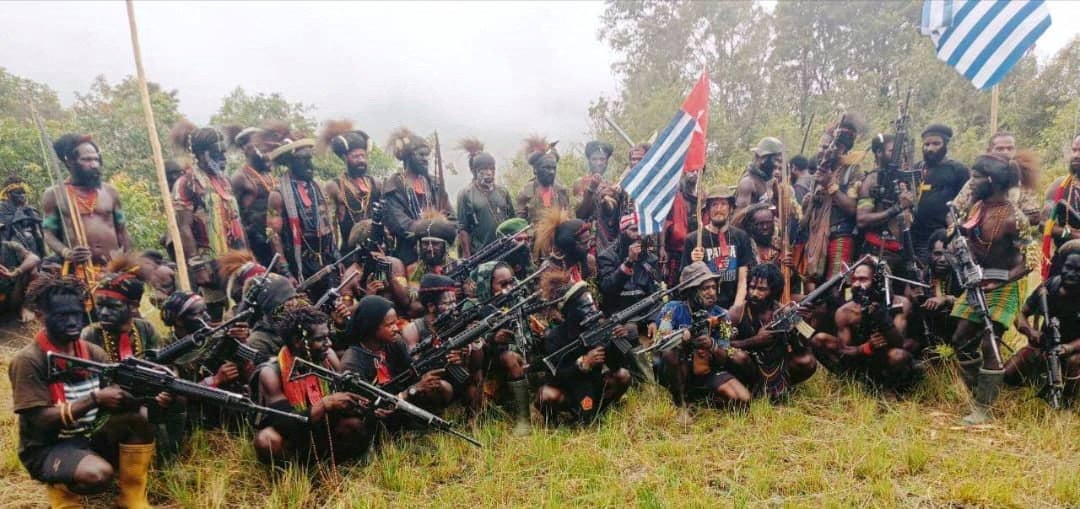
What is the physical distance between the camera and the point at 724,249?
20.0ft

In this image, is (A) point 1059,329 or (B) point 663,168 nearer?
(A) point 1059,329

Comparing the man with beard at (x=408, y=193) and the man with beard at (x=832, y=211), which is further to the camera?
the man with beard at (x=408, y=193)

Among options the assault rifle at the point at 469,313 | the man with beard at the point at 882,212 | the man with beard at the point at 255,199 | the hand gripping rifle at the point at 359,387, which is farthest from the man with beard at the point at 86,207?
the man with beard at the point at 882,212

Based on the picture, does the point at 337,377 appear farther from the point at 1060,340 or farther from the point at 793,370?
the point at 1060,340

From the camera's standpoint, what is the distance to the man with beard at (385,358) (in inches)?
180

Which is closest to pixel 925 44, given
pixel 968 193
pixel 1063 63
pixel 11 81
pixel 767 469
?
pixel 1063 63

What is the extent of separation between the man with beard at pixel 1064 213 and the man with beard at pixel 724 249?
9.89ft

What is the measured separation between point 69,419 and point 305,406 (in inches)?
55.8

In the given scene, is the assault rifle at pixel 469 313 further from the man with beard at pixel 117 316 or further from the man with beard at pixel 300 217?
the man with beard at pixel 117 316

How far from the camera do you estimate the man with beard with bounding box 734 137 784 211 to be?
7078 mm

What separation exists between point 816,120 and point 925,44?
5.00 metres

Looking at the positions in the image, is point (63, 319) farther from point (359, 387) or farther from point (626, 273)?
point (626, 273)

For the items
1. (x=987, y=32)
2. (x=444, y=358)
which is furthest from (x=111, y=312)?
(x=987, y=32)

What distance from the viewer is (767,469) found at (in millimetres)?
4273
